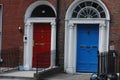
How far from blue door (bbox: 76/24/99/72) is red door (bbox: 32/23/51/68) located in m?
1.63

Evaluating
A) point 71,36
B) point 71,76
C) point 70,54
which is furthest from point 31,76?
point 71,36

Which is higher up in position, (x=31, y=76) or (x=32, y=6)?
(x=32, y=6)

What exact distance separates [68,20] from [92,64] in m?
2.46

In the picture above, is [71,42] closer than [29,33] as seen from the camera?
Yes

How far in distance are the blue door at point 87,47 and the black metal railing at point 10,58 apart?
322 cm

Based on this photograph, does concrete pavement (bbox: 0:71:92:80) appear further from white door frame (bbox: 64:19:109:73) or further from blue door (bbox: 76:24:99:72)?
blue door (bbox: 76:24:99:72)

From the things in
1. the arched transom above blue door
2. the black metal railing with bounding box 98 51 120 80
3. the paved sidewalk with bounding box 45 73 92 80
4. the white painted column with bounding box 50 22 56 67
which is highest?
the arched transom above blue door

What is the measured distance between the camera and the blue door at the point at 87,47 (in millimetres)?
20156

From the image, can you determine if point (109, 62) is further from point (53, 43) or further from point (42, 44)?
point (42, 44)

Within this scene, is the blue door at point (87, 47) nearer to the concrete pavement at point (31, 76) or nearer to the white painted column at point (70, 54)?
the white painted column at point (70, 54)

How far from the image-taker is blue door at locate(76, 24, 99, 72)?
2016 cm

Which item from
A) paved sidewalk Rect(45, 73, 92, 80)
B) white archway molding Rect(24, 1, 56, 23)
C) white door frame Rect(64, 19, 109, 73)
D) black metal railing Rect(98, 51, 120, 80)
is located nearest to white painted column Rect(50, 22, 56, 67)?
white door frame Rect(64, 19, 109, 73)

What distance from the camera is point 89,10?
20203mm

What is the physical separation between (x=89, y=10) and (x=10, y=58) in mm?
4778
